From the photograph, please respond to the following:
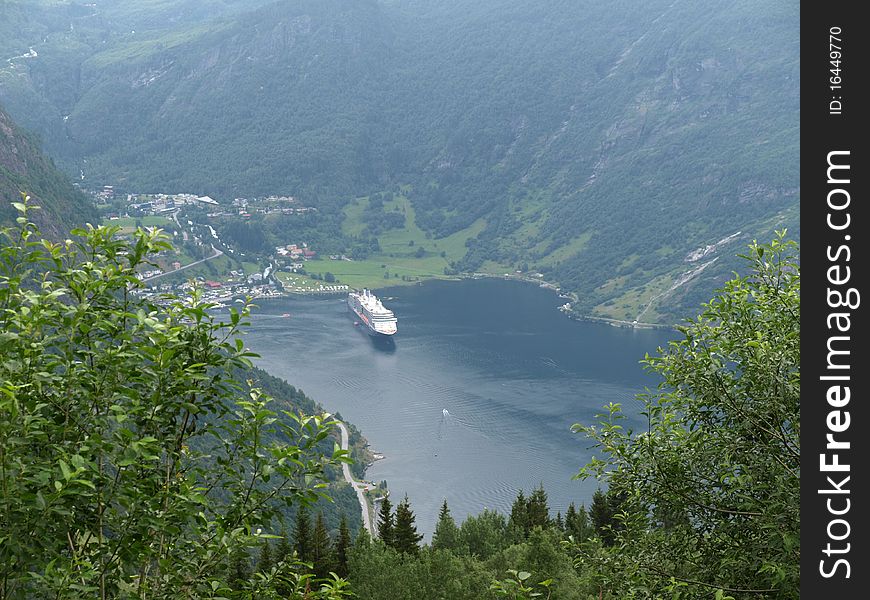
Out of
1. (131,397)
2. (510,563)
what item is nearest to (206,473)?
Answer: (131,397)

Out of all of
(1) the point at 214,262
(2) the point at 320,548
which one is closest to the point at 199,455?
(2) the point at 320,548

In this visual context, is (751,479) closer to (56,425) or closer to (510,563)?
(56,425)

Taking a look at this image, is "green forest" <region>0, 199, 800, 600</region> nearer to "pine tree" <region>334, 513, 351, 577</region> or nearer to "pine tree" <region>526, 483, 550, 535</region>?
"pine tree" <region>334, 513, 351, 577</region>

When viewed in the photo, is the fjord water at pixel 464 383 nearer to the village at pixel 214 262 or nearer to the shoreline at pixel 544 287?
the shoreline at pixel 544 287

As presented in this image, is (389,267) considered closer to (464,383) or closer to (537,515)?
(464,383)

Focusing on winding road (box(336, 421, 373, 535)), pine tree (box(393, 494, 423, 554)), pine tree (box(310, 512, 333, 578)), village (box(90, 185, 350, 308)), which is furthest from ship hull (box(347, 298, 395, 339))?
pine tree (box(310, 512, 333, 578))

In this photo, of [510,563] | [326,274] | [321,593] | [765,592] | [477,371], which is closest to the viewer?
[321,593]
